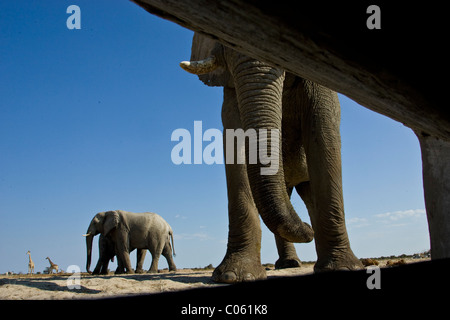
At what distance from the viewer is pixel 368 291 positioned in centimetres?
169

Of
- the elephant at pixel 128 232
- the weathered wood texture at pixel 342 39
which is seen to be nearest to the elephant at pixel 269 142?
the weathered wood texture at pixel 342 39

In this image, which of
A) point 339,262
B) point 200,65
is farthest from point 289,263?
point 200,65

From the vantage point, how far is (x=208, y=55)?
536cm

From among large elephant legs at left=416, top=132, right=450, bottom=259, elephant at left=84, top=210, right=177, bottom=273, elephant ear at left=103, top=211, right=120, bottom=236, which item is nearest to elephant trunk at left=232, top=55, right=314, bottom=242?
large elephant legs at left=416, top=132, right=450, bottom=259

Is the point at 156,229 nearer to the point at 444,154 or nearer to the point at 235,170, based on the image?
the point at 235,170

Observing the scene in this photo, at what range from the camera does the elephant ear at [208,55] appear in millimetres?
5457

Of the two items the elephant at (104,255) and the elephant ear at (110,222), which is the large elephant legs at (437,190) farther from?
the elephant ear at (110,222)

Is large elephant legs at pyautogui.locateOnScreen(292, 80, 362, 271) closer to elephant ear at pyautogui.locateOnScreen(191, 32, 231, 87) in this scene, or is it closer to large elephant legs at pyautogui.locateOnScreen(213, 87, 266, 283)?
large elephant legs at pyautogui.locateOnScreen(213, 87, 266, 283)

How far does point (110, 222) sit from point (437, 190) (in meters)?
13.4

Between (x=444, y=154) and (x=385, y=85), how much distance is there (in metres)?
1.81

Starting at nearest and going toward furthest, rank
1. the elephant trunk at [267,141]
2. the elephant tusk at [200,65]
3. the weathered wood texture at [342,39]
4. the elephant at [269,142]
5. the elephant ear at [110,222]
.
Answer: the weathered wood texture at [342,39] < the elephant trunk at [267,141] < the elephant at [269,142] < the elephant tusk at [200,65] < the elephant ear at [110,222]

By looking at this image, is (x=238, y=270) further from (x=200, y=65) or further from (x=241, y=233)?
(x=200, y=65)

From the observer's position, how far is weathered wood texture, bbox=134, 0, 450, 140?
3.47 ft
